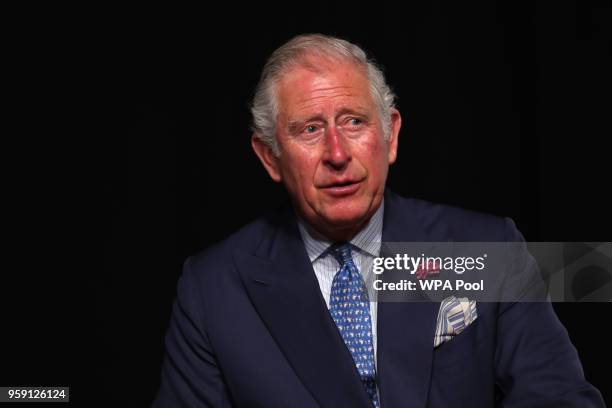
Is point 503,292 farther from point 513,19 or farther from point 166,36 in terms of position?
point 166,36

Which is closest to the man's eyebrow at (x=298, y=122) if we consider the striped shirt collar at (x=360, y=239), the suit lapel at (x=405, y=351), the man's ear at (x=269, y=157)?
the man's ear at (x=269, y=157)

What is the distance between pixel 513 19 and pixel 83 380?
2.06m

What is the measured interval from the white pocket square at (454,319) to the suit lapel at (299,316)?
23 centimetres

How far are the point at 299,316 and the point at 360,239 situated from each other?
26cm

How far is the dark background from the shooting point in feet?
11.9

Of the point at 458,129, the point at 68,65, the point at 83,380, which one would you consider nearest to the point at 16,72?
the point at 68,65

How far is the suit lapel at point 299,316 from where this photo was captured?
2.44 m

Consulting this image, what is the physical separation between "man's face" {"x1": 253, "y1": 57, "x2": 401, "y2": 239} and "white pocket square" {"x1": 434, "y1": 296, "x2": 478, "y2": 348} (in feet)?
1.05

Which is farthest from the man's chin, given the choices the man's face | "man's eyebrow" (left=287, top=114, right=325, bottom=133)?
"man's eyebrow" (left=287, top=114, right=325, bottom=133)

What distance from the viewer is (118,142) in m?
Answer: 3.66

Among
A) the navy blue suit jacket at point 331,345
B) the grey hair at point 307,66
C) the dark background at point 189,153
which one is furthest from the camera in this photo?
the dark background at point 189,153

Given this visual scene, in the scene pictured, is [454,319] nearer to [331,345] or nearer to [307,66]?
[331,345]

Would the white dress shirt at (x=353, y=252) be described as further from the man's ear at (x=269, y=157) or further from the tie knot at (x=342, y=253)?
the man's ear at (x=269, y=157)

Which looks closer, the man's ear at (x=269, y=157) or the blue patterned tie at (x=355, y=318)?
the blue patterned tie at (x=355, y=318)
